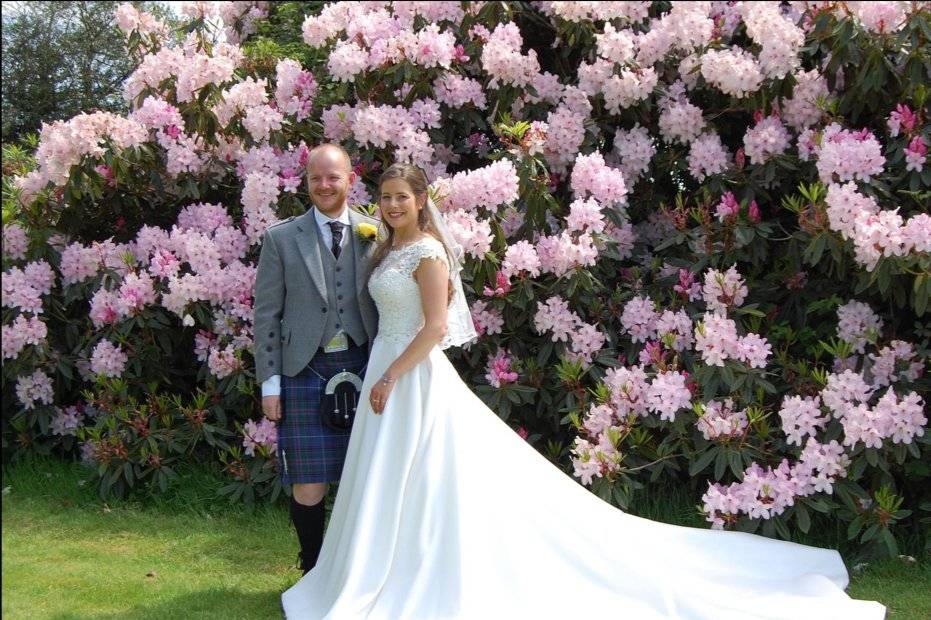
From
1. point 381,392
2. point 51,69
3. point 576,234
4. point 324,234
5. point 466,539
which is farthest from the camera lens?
point 51,69

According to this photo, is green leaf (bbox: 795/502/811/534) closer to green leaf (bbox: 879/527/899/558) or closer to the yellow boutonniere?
green leaf (bbox: 879/527/899/558)

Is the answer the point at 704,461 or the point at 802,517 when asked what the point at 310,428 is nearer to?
the point at 704,461

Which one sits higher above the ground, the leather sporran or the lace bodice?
the lace bodice

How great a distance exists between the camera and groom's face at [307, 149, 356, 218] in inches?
130

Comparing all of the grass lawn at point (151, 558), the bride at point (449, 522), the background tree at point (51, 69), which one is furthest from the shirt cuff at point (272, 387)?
the background tree at point (51, 69)

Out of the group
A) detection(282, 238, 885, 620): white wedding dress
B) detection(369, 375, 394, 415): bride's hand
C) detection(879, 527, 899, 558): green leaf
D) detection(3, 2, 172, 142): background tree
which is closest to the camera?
detection(282, 238, 885, 620): white wedding dress

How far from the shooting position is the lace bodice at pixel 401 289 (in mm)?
3207

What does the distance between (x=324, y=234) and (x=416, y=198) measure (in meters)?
0.37

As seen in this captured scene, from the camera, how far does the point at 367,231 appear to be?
3.41 meters

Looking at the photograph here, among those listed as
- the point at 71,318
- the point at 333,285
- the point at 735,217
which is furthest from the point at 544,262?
the point at 71,318

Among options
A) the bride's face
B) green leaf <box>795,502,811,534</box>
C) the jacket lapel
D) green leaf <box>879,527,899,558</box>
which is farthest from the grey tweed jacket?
green leaf <box>879,527,899,558</box>

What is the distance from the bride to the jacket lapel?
0.58 ft

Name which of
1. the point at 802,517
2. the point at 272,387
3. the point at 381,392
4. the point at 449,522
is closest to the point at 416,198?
the point at 381,392

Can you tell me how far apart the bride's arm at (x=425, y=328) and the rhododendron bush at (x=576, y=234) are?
0.90 m
